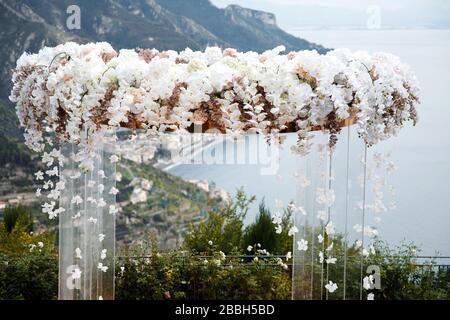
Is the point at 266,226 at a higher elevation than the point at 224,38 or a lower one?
lower

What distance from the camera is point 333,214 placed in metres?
3.01

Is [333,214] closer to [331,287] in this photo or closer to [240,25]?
[331,287]

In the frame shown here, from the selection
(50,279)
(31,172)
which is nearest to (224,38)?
(31,172)

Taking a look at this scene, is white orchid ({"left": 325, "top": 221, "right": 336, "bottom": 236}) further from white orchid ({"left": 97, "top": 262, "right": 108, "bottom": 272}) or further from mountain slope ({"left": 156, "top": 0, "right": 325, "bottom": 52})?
mountain slope ({"left": 156, "top": 0, "right": 325, "bottom": 52})

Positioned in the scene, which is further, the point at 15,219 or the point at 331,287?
the point at 15,219

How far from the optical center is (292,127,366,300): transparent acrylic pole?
2.89 m

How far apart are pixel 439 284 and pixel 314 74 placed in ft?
8.20

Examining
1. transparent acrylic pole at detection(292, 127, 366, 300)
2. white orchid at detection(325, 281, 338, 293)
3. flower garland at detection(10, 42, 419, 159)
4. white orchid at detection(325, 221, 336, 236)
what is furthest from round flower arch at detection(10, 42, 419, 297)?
white orchid at detection(325, 281, 338, 293)

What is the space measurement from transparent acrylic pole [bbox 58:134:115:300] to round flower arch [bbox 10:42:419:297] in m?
0.22

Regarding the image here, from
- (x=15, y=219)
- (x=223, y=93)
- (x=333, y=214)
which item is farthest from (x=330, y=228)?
(x=15, y=219)

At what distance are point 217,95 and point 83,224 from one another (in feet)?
2.61
